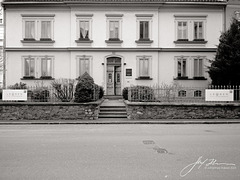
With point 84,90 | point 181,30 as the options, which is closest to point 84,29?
point 181,30

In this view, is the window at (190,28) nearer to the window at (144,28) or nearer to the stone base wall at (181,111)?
the window at (144,28)

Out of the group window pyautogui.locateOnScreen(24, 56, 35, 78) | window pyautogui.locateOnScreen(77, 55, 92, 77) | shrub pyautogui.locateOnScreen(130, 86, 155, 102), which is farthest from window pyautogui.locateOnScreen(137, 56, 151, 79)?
window pyautogui.locateOnScreen(24, 56, 35, 78)

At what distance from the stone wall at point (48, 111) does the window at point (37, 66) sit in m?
10.5

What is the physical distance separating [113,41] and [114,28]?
1.35 m

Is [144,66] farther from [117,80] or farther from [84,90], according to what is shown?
[84,90]

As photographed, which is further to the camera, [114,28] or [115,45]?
[114,28]

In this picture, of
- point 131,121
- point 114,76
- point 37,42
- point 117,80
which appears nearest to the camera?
point 131,121

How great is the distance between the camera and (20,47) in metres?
24.8

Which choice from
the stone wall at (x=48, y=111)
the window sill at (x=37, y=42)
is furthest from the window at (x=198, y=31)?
the stone wall at (x=48, y=111)

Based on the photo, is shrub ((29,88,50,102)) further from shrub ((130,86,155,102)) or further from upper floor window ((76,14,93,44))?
upper floor window ((76,14,93,44))

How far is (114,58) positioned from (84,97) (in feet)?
35.0

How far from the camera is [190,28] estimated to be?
82.0 ft

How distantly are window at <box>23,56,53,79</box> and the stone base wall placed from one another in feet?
42.6

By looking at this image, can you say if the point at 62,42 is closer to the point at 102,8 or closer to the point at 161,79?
the point at 102,8
